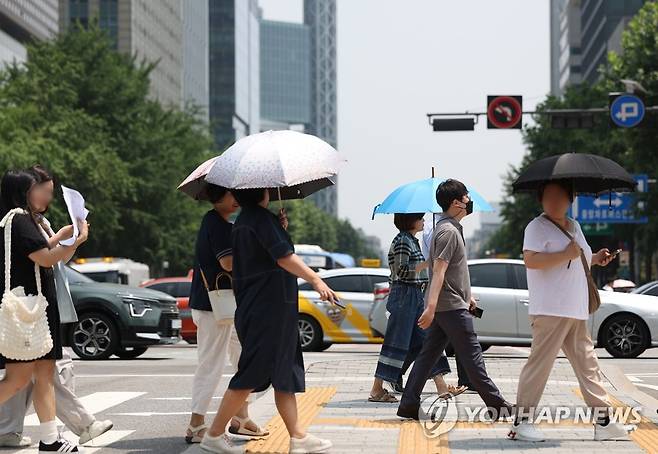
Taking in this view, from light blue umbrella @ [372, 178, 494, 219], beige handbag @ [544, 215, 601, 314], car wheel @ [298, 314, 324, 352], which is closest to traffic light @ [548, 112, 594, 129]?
car wheel @ [298, 314, 324, 352]

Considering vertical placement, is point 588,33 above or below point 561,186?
above

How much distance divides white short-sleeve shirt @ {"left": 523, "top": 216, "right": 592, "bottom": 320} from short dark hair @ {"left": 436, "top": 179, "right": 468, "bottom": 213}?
1.24 m

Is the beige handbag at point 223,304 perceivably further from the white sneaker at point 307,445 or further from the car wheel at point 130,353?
the car wheel at point 130,353

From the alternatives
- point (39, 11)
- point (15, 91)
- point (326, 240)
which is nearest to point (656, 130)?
point (15, 91)

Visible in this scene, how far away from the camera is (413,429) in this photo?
30.9 ft

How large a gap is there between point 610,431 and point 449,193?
2.10m

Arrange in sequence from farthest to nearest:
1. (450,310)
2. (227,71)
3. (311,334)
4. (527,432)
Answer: (227,71) → (311,334) → (450,310) → (527,432)

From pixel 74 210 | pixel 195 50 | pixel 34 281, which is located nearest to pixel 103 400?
pixel 34 281

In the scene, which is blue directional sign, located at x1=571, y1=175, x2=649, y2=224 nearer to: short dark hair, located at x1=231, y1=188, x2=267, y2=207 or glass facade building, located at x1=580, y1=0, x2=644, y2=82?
glass facade building, located at x1=580, y1=0, x2=644, y2=82

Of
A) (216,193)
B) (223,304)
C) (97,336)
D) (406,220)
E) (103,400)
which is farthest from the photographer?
(97,336)

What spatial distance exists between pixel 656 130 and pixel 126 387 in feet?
95.9

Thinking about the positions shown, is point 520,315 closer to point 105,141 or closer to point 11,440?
point 11,440

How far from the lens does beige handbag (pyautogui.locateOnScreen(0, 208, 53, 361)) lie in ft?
25.9

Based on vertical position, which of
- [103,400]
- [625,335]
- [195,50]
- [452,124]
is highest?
[195,50]
